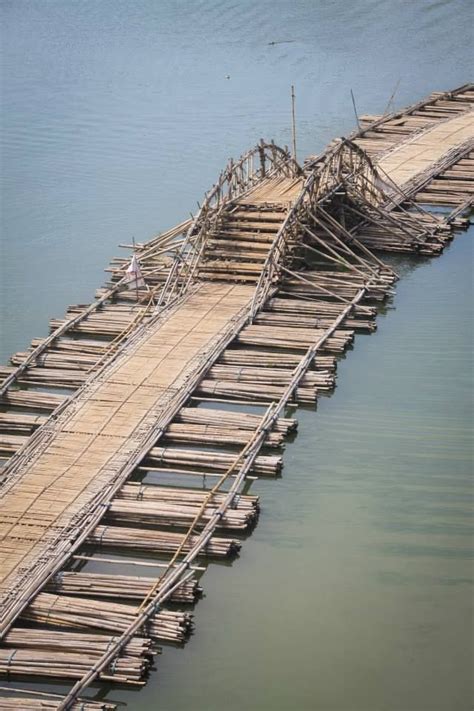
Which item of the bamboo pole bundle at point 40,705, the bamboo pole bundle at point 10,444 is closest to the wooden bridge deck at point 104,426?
the bamboo pole bundle at point 10,444

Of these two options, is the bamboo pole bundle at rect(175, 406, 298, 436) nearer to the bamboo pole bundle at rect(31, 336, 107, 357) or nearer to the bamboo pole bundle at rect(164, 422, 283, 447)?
the bamboo pole bundle at rect(164, 422, 283, 447)

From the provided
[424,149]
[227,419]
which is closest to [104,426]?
[227,419]

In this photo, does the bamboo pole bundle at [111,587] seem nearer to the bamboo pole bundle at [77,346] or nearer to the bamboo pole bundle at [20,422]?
the bamboo pole bundle at [20,422]

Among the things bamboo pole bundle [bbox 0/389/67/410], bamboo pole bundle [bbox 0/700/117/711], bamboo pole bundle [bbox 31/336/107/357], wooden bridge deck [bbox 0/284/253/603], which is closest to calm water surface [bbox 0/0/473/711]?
bamboo pole bundle [bbox 0/700/117/711]

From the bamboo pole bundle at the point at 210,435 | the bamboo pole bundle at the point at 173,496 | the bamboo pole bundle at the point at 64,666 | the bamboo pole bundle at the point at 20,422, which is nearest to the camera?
the bamboo pole bundle at the point at 64,666

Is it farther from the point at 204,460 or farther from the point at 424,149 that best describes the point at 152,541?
the point at 424,149

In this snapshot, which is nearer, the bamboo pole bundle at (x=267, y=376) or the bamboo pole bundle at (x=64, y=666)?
the bamboo pole bundle at (x=64, y=666)

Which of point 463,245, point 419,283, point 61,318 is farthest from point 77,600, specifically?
point 463,245
